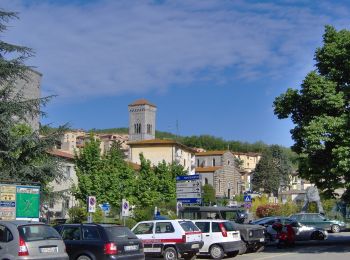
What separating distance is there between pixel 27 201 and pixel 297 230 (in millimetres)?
18697

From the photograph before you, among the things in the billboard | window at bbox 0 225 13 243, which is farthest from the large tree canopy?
window at bbox 0 225 13 243

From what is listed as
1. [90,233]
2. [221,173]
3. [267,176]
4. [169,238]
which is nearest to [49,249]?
[90,233]

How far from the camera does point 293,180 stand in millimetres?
165875

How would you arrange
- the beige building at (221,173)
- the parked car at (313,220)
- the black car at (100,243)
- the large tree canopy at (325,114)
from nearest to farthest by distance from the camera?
the black car at (100,243) → the large tree canopy at (325,114) → the parked car at (313,220) → the beige building at (221,173)

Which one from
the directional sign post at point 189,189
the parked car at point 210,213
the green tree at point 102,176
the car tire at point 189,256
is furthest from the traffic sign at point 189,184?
the green tree at point 102,176

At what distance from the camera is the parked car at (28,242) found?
12.9 m

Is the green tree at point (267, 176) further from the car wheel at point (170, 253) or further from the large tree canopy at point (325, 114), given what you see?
the car wheel at point (170, 253)

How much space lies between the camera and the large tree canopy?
23906 mm

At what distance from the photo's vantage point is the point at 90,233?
52.5ft

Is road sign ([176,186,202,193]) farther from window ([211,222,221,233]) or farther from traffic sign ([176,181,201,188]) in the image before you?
window ([211,222,221,233])

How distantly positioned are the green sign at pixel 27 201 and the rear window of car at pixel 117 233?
10.9 feet

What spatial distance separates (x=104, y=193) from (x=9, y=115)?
37259 mm

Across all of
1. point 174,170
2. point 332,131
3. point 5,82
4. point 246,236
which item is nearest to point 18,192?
point 5,82

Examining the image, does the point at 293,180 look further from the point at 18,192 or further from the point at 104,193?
the point at 18,192
